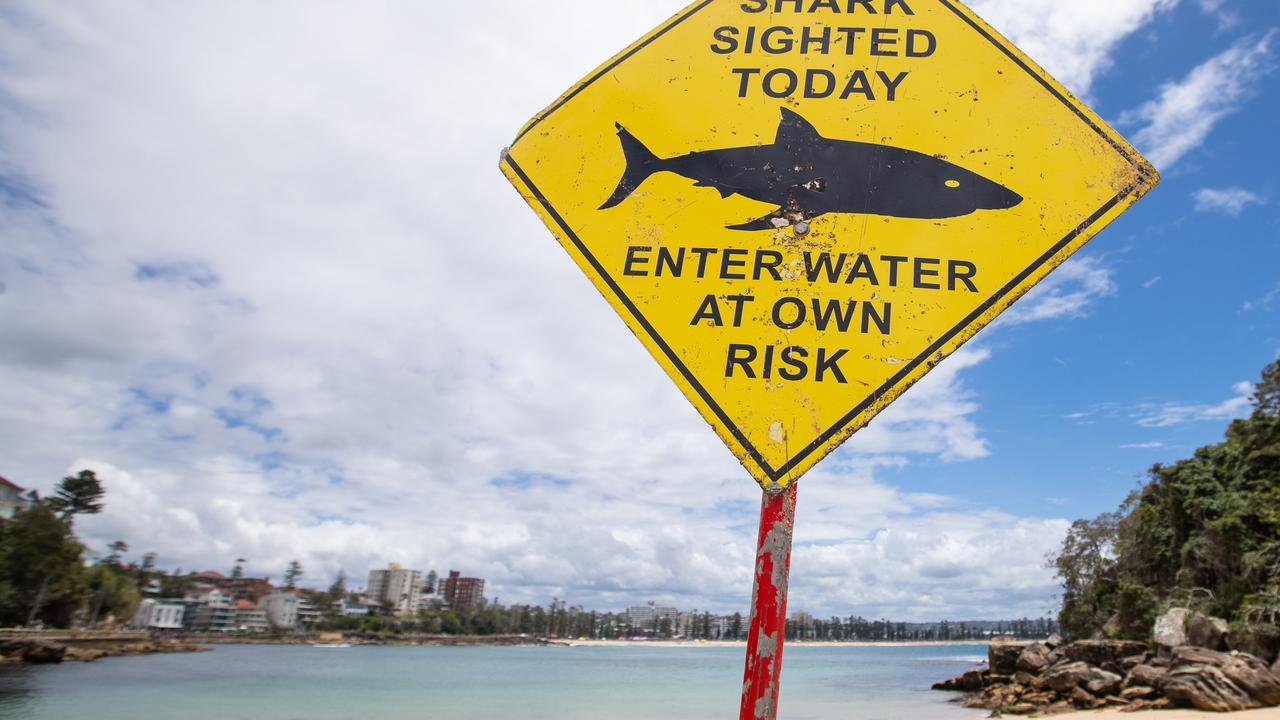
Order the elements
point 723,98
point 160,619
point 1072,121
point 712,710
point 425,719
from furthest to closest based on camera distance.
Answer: point 160,619
point 712,710
point 425,719
point 723,98
point 1072,121

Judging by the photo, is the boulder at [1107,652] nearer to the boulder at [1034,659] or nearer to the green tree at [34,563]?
the boulder at [1034,659]

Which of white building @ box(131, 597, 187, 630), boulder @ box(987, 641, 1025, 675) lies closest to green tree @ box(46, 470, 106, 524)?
white building @ box(131, 597, 187, 630)

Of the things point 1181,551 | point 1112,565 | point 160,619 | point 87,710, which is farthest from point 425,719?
point 160,619

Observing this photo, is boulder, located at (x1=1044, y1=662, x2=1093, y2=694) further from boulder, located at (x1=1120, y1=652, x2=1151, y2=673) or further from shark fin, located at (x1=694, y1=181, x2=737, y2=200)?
shark fin, located at (x1=694, y1=181, x2=737, y2=200)

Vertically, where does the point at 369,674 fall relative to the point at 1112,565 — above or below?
below

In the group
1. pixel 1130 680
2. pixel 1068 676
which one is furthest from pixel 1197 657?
pixel 1068 676

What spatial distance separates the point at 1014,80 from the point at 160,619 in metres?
127

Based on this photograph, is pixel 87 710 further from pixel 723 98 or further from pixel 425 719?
pixel 723 98

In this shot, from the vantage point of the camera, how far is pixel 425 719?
78.3ft

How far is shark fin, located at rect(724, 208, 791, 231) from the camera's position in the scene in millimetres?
1499

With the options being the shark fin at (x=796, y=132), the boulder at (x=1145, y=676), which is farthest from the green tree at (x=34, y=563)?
the shark fin at (x=796, y=132)

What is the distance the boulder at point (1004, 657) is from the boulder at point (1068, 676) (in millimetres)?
7717

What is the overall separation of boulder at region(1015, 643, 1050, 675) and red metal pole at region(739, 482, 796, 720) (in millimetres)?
25836

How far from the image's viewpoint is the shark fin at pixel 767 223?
1.50 meters
